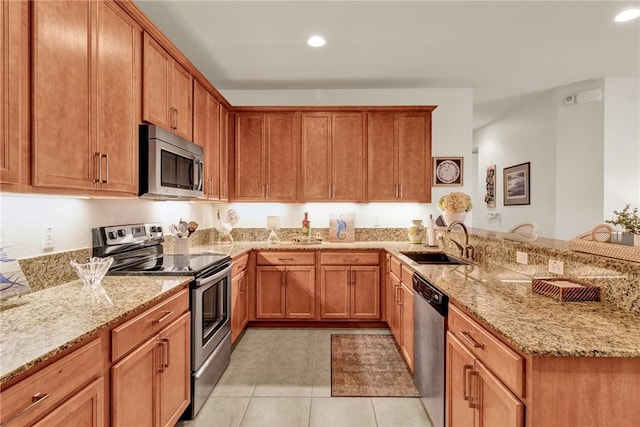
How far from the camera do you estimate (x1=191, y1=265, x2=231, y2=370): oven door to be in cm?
200

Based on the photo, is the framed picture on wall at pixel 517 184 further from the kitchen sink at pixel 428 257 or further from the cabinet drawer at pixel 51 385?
the cabinet drawer at pixel 51 385

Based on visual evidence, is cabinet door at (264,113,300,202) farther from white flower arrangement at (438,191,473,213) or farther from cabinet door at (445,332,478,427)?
cabinet door at (445,332,478,427)

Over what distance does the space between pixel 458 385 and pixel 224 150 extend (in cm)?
310

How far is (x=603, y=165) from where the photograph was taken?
152 inches

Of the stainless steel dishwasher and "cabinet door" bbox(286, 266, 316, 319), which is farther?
"cabinet door" bbox(286, 266, 316, 319)

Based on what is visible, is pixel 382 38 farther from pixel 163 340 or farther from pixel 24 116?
pixel 163 340

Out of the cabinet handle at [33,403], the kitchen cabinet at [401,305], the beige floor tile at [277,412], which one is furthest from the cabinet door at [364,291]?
the cabinet handle at [33,403]

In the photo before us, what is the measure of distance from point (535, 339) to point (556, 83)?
425cm

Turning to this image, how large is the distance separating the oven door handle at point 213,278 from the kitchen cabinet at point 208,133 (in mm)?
920

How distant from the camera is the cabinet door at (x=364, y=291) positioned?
344cm

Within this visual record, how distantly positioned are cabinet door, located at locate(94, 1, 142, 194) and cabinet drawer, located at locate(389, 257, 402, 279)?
2.10 metres

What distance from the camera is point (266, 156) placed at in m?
3.79

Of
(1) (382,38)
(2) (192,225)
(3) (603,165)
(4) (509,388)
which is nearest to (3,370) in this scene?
(4) (509,388)

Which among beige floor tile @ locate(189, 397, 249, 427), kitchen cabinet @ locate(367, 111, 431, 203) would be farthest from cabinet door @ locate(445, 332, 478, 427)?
kitchen cabinet @ locate(367, 111, 431, 203)
